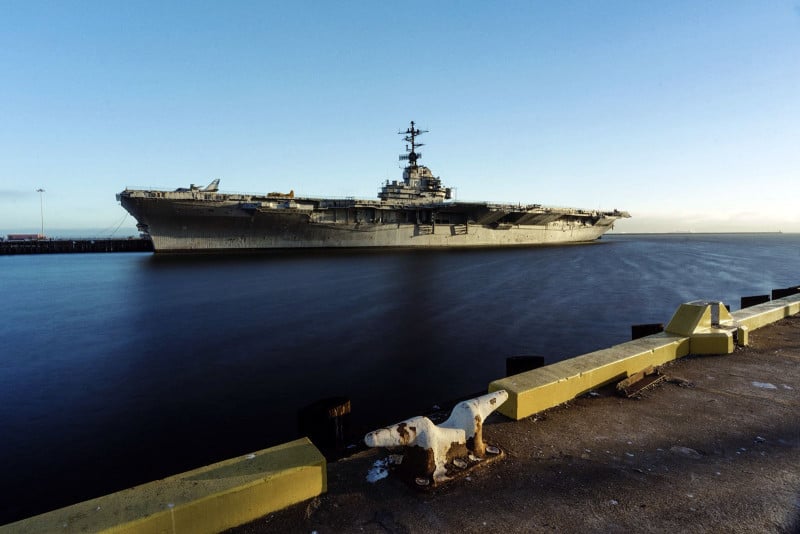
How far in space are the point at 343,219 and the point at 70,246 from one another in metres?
42.3

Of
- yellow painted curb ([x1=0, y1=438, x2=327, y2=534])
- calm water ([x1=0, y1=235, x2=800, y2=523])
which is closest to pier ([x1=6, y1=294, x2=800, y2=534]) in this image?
yellow painted curb ([x1=0, y1=438, x2=327, y2=534])

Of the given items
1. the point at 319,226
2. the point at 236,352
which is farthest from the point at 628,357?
the point at 319,226

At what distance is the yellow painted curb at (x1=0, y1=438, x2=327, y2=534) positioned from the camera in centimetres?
223

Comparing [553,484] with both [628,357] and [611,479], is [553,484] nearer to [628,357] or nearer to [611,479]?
[611,479]

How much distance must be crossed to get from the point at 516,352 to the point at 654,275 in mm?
21028

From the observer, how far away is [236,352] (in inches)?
368

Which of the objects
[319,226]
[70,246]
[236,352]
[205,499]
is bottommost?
[236,352]

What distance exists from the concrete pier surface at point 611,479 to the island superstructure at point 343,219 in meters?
31.5

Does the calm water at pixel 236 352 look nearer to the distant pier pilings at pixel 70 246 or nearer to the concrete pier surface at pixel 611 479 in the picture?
the concrete pier surface at pixel 611 479

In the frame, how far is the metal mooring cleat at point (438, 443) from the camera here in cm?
285

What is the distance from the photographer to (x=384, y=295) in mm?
17625

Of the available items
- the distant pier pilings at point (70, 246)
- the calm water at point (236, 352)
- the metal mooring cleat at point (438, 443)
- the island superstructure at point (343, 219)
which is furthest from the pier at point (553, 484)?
the distant pier pilings at point (70, 246)

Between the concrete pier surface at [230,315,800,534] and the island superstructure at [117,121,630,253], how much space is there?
103 feet

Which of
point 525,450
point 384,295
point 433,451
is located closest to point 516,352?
point 525,450
